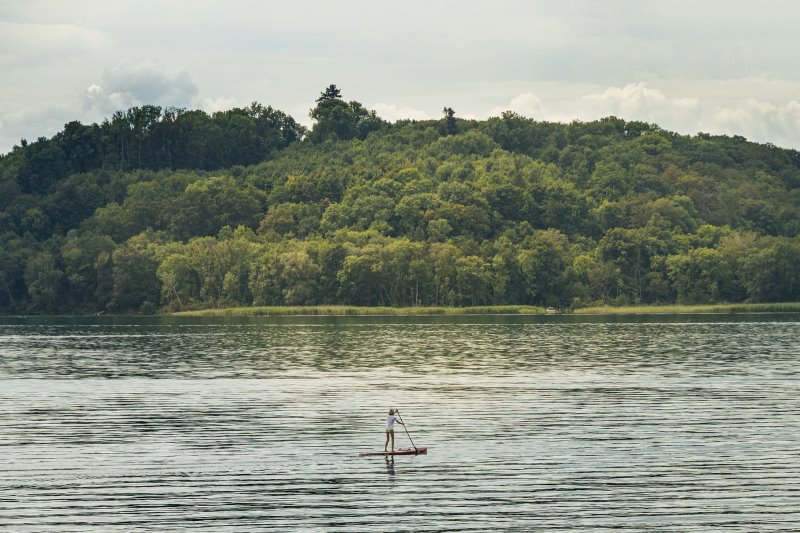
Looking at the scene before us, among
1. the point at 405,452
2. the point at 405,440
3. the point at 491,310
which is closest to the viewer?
the point at 405,452

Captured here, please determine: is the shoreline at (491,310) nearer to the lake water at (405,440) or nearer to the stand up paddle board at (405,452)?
the lake water at (405,440)

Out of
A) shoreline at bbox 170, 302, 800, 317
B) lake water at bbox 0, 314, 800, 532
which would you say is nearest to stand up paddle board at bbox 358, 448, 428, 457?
lake water at bbox 0, 314, 800, 532

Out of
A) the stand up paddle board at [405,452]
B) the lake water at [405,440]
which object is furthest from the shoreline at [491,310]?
the stand up paddle board at [405,452]

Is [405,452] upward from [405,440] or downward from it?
upward

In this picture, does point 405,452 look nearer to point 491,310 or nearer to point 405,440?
point 405,440

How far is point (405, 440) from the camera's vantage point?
1950 inches

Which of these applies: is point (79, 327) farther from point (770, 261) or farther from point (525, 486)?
point (525, 486)

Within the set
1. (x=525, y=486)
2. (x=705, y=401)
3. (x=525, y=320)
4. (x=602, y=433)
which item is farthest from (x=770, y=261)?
(x=525, y=486)

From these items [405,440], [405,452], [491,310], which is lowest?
[405,440]

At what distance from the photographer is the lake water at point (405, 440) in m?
36.0

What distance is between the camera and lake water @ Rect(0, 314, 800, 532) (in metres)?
36.0

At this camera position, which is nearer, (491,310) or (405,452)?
(405,452)

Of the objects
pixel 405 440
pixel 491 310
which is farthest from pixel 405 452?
pixel 491 310

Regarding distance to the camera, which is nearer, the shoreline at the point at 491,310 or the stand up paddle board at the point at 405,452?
the stand up paddle board at the point at 405,452
